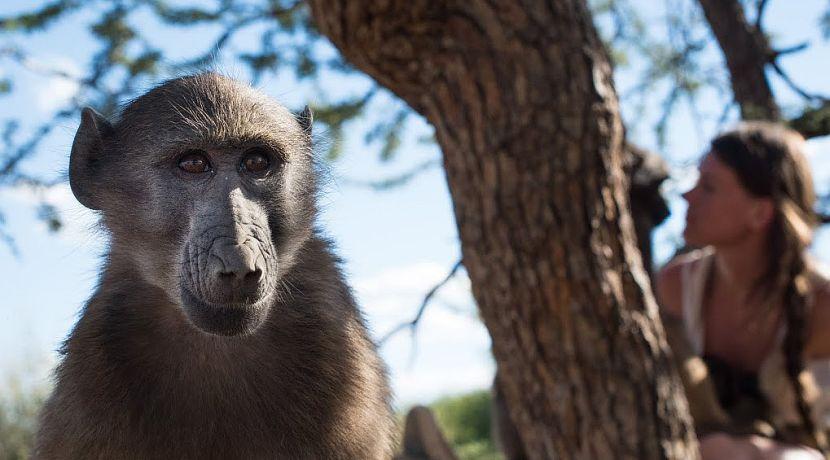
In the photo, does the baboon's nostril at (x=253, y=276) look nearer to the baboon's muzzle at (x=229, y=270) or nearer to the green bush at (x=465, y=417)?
the baboon's muzzle at (x=229, y=270)

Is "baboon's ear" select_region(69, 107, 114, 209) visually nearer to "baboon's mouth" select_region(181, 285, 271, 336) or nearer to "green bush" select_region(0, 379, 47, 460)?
"baboon's mouth" select_region(181, 285, 271, 336)

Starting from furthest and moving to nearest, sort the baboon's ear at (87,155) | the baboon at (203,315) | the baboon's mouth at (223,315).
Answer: the baboon's ear at (87,155)
the baboon at (203,315)
the baboon's mouth at (223,315)

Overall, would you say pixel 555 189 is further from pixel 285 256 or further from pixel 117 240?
pixel 117 240

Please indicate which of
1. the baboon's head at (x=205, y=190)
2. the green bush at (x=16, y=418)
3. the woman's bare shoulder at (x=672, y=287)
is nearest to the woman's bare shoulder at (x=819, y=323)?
the woman's bare shoulder at (x=672, y=287)

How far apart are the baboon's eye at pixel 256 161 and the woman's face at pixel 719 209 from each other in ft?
7.58

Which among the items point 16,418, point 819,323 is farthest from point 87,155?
point 16,418

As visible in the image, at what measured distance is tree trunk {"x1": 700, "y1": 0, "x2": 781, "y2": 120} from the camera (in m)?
5.26

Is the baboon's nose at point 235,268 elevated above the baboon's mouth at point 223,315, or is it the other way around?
the baboon's nose at point 235,268

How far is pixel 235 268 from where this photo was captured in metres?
2.17

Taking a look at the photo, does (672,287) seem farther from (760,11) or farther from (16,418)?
(16,418)

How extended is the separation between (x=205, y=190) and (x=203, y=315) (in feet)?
1.27

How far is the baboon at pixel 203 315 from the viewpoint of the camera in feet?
8.11

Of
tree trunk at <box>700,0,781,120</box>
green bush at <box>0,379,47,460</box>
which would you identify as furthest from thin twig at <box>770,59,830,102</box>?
green bush at <box>0,379,47,460</box>

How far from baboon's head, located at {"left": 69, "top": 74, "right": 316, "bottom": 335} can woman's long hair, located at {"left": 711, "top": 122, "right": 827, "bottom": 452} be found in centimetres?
218
